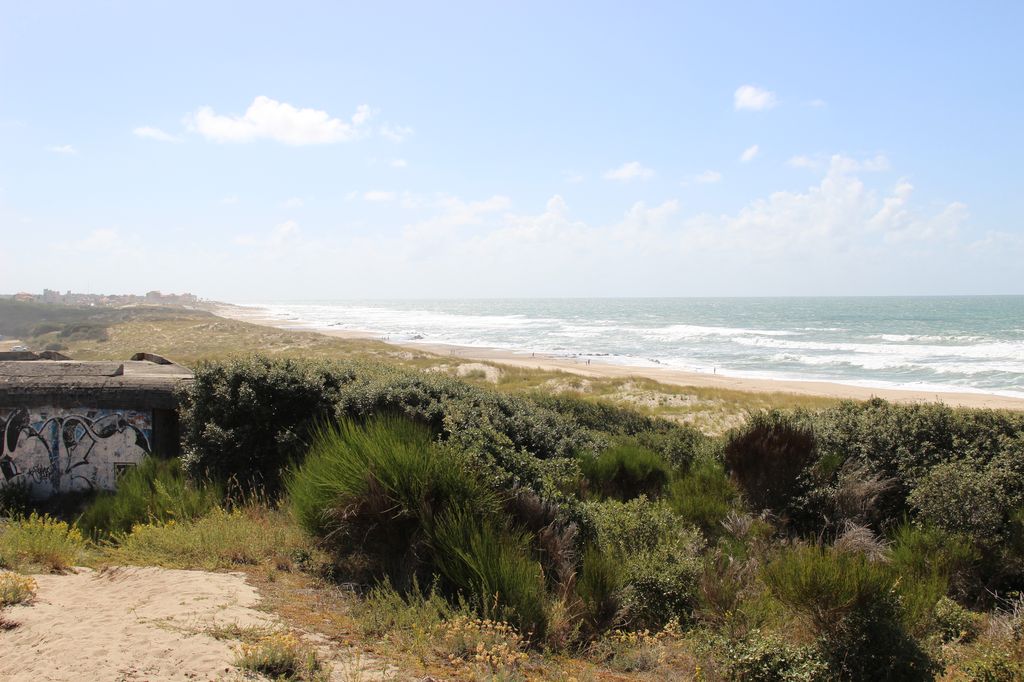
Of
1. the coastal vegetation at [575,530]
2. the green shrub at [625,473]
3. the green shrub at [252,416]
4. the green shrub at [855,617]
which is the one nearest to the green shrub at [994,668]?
the coastal vegetation at [575,530]

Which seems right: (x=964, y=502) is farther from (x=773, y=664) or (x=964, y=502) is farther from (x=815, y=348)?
(x=815, y=348)

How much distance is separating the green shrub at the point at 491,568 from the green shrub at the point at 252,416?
136 inches

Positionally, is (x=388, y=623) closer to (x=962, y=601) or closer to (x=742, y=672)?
(x=742, y=672)

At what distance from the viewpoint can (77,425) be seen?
30.8ft

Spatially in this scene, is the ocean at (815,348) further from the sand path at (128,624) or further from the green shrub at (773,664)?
the sand path at (128,624)

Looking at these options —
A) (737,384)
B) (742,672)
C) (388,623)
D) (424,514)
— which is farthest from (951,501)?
(737,384)

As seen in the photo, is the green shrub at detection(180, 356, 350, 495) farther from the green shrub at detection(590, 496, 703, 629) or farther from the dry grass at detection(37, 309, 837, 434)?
the green shrub at detection(590, 496, 703, 629)

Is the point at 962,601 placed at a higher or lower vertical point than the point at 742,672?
lower

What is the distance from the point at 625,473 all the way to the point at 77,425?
7.50 metres

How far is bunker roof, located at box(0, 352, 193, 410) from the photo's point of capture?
9.25m

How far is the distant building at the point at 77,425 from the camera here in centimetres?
925

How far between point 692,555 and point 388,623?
2828 mm

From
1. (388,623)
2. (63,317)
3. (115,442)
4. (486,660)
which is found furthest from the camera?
(63,317)

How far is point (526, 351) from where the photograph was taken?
62.0m
